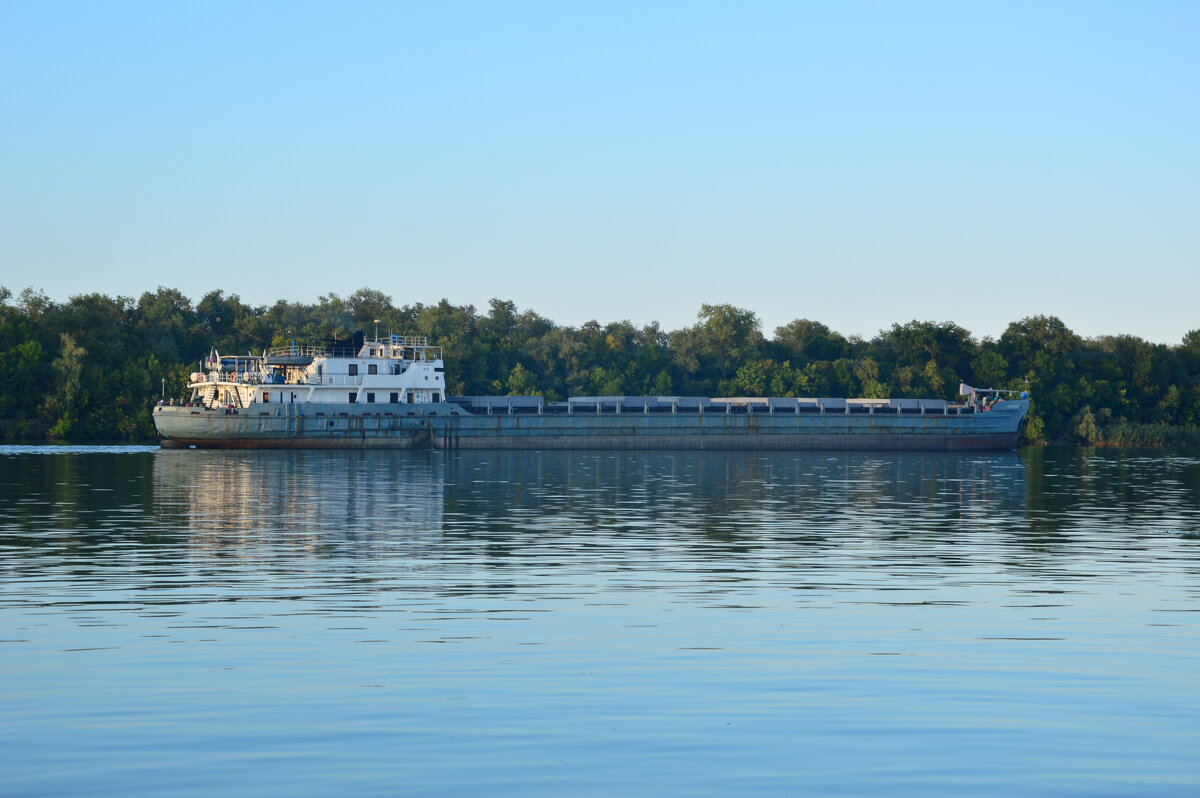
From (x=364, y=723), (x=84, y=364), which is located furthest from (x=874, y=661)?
(x=84, y=364)

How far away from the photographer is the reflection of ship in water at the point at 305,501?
40.2 meters

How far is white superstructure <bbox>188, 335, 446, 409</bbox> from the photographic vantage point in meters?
120

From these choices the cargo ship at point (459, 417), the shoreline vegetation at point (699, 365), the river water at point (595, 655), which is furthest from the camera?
the shoreline vegetation at point (699, 365)

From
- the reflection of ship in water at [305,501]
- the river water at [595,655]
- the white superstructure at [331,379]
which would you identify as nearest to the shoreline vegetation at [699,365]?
the white superstructure at [331,379]

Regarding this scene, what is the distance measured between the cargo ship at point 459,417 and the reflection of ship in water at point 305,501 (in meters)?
18.4

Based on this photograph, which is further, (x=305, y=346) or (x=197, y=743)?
(x=305, y=346)

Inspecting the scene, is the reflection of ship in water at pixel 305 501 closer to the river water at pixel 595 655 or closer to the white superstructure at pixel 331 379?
the river water at pixel 595 655

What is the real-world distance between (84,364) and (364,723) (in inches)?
5668

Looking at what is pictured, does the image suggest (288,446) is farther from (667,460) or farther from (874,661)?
(874,661)

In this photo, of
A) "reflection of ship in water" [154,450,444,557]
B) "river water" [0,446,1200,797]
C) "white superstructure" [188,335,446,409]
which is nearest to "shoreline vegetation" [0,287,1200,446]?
"white superstructure" [188,335,446,409]

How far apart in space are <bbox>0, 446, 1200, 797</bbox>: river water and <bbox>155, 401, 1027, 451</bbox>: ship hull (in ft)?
224

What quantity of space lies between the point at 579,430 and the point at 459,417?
12.0 m

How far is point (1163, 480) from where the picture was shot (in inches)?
3110

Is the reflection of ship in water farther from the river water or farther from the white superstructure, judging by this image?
the white superstructure
